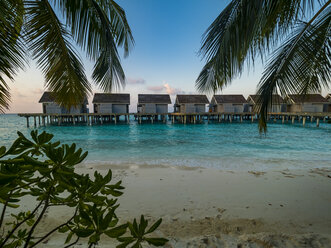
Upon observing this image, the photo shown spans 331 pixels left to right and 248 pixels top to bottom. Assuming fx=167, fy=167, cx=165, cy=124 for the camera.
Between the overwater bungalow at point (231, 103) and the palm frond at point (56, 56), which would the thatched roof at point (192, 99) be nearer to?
the overwater bungalow at point (231, 103)

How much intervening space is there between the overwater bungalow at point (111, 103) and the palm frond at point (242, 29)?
22528 mm

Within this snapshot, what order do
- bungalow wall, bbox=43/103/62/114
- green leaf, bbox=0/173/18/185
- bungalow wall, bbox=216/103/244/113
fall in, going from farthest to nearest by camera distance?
1. bungalow wall, bbox=216/103/244/113
2. bungalow wall, bbox=43/103/62/114
3. green leaf, bbox=0/173/18/185

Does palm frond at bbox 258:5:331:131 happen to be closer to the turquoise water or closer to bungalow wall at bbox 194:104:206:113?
the turquoise water

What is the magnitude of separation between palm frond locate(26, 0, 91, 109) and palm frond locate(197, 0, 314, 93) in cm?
205

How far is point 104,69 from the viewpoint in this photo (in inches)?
123

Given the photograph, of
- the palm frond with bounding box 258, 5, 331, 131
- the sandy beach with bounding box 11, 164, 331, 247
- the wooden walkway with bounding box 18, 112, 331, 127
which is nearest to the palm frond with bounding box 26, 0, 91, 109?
the sandy beach with bounding box 11, 164, 331, 247

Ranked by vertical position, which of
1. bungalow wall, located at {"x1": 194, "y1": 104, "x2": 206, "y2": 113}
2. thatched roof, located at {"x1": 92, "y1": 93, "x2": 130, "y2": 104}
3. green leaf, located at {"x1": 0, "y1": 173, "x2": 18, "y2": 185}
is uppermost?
thatched roof, located at {"x1": 92, "y1": 93, "x2": 130, "y2": 104}

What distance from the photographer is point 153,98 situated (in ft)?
83.9

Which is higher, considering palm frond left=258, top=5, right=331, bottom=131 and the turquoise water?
palm frond left=258, top=5, right=331, bottom=131

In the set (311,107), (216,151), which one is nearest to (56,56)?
(216,151)

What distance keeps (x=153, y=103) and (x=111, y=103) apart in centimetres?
606

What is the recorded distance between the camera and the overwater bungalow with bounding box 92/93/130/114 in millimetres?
23578

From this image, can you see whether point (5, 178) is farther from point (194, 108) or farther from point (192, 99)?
point (192, 99)

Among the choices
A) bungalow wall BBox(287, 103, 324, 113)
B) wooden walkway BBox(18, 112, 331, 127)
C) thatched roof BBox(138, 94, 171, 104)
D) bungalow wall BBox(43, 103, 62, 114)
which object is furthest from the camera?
bungalow wall BBox(287, 103, 324, 113)
